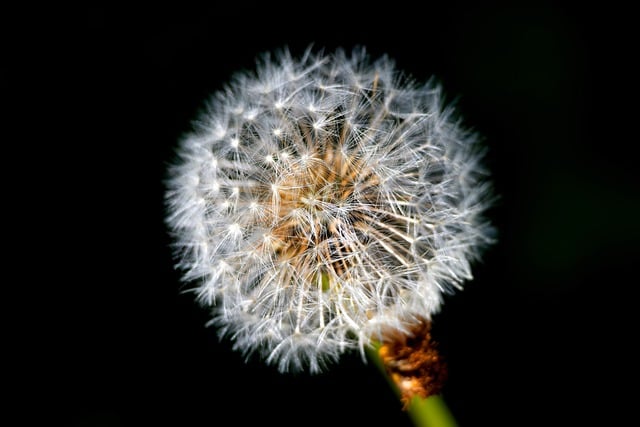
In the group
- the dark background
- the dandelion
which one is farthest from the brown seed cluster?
the dark background

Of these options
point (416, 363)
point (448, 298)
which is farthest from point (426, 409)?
point (448, 298)

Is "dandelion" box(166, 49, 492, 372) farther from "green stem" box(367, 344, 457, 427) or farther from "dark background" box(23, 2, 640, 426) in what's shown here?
"dark background" box(23, 2, 640, 426)

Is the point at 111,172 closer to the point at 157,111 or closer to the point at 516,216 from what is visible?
the point at 157,111

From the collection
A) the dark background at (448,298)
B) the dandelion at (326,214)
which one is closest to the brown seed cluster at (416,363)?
the dandelion at (326,214)

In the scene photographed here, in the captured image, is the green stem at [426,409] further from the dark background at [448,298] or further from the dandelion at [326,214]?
the dark background at [448,298]

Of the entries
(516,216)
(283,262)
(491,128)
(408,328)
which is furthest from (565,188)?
(283,262)
